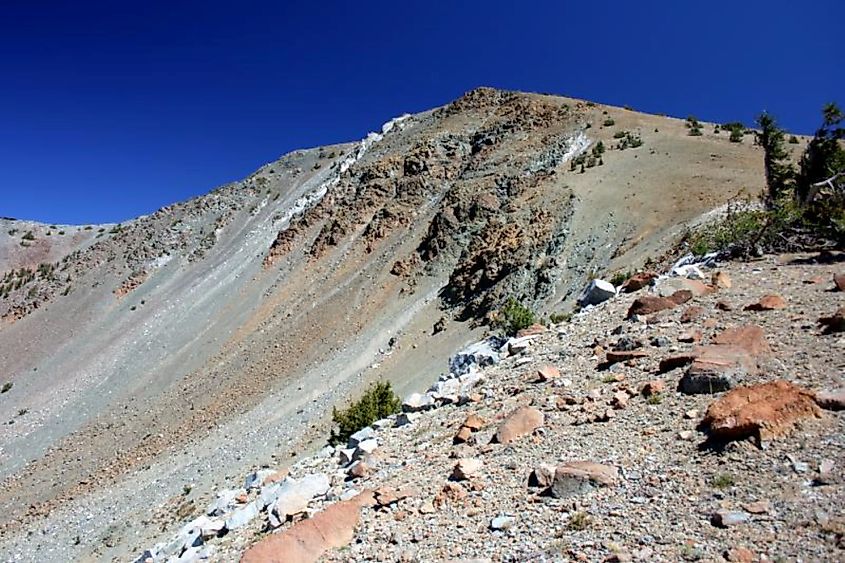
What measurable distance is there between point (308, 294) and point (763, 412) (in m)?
33.4

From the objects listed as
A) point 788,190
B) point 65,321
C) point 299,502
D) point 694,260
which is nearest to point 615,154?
point 788,190

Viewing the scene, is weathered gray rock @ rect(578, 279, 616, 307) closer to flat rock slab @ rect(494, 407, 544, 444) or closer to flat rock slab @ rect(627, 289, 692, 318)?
flat rock slab @ rect(627, 289, 692, 318)

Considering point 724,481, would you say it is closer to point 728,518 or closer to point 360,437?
point 728,518

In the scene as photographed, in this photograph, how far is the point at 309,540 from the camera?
6.76 metres

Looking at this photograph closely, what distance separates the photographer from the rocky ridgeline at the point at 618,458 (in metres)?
5.32

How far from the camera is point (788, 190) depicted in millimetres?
17875

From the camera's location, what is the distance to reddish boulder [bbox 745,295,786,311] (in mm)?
9422

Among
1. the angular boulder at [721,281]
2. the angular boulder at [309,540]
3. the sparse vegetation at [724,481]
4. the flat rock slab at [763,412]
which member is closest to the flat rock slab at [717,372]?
the flat rock slab at [763,412]

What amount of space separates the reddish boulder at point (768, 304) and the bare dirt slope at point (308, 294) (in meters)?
10.1

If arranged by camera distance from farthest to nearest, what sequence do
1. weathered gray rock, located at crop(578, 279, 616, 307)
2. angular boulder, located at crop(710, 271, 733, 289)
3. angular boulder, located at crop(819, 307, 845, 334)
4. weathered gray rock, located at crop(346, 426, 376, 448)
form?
1. weathered gray rock, located at crop(578, 279, 616, 307)
2. angular boulder, located at crop(710, 271, 733, 289)
3. weathered gray rock, located at crop(346, 426, 376, 448)
4. angular boulder, located at crop(819, 307, 845, 334)

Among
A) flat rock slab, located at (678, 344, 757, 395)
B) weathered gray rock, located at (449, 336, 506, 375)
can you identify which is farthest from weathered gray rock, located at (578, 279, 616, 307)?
flat rock slab, located at (678, 344, 757, 395)

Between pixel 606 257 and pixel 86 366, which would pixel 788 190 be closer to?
pixel 606 257

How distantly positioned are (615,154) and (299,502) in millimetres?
30767

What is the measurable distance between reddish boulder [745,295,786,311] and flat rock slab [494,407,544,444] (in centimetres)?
454
